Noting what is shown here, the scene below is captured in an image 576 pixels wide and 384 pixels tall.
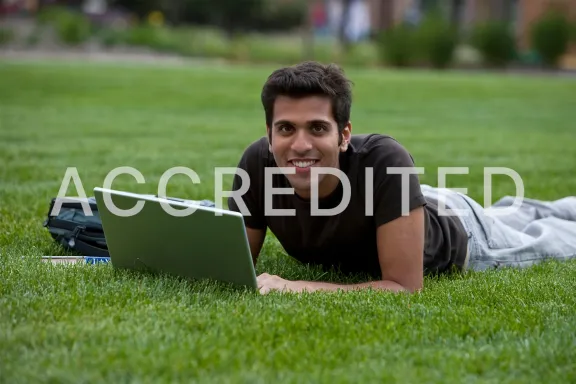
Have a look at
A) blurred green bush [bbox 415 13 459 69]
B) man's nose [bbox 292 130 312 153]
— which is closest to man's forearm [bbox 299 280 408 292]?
man's nose [bbox 292 130 312 153]

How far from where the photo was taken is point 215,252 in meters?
3.79

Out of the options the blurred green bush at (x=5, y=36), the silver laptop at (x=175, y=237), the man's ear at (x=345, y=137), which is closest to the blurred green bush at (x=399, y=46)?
the blurred green bush at (x=5, y=36)

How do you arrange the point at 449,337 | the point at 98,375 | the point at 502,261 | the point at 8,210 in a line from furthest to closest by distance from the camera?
the point at 8,210
the point at 502,261
the point at 449,337
the point at 98,375

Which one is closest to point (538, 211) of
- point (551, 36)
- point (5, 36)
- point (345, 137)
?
point (345, 137)

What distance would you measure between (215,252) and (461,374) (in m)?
1.24

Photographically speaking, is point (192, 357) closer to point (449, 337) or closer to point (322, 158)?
point (449, 337)

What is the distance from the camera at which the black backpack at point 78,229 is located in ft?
16.2

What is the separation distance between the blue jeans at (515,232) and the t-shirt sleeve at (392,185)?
808mm

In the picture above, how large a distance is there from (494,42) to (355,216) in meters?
28.0

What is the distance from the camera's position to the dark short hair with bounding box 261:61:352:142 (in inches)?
156

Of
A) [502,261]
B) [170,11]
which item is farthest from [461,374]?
[170,11]

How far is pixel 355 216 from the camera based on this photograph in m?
4.18

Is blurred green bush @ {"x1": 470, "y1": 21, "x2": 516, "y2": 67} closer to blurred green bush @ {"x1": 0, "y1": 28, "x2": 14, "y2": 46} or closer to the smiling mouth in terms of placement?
blurred green bush @ {"x1": 0, "y1": 28, "x2": 14, "y2": 46}

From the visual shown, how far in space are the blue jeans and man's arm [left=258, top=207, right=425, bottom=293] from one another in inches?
34.9
